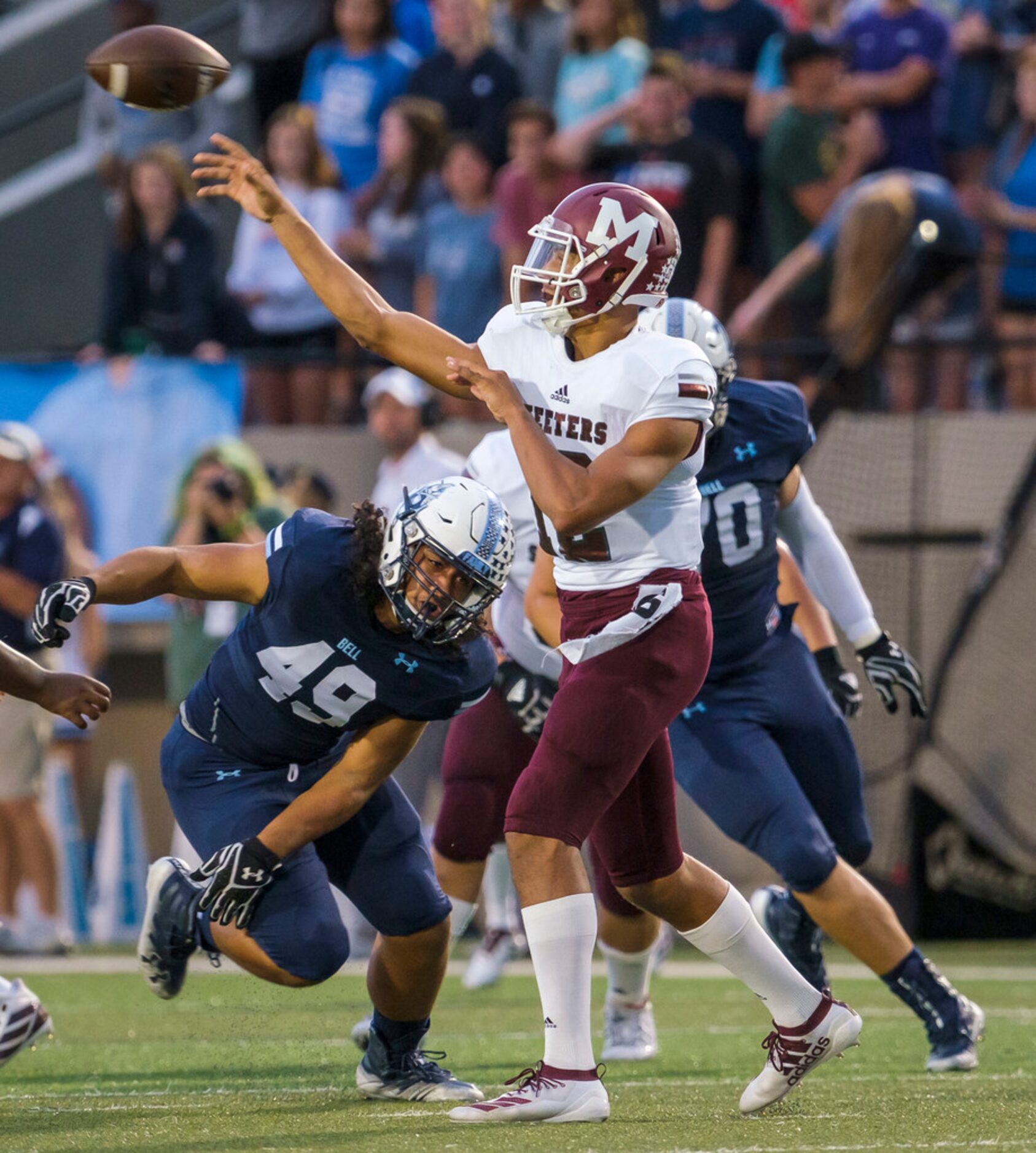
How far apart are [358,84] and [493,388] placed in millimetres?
6459

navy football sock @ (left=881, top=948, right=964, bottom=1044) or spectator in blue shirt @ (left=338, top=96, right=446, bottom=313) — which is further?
spectator in blue shirt @ (left=338, top=96, right=446, bottom=313)

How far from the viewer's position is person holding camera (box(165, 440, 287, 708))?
7.51m

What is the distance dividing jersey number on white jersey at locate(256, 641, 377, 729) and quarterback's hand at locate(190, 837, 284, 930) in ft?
1.08

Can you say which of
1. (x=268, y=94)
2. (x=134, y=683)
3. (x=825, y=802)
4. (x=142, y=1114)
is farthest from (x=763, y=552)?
(x=268, y=94)

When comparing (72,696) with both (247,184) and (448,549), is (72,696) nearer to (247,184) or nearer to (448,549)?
(448,549)

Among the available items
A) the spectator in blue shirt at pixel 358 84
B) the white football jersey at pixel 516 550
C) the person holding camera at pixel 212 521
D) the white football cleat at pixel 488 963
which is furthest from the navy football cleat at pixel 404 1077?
Answer: the spectator in blue shirt at pixel 358 84

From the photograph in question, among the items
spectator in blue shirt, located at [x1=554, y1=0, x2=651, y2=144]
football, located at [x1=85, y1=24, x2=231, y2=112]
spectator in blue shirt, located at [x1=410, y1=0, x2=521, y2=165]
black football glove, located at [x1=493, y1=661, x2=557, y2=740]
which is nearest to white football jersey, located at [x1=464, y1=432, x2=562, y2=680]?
black football glove, located at [x1=493, y1=661, x2=557, y2=740]

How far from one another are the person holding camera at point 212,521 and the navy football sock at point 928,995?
10.7 feet

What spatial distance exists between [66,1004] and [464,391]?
3.25 meters

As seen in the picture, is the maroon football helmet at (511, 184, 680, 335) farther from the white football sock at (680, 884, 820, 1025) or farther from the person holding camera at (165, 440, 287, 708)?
the person holding camera at (165, 440, 287, 708)

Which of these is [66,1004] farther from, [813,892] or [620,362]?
[620,362]

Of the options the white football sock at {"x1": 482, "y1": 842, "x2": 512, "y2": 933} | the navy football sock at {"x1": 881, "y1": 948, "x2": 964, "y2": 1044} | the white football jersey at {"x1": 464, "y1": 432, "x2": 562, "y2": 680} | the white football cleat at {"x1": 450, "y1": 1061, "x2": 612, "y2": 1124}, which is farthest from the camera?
the white football sock at {"x1": 482, "y1": 842, "x2": 512, "y2": 933}

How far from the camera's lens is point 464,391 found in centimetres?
401

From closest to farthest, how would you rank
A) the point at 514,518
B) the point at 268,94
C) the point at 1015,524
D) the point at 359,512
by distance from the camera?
the point at 359,512, the point at 514,518, the point at 1015,524, the point at 268,94
